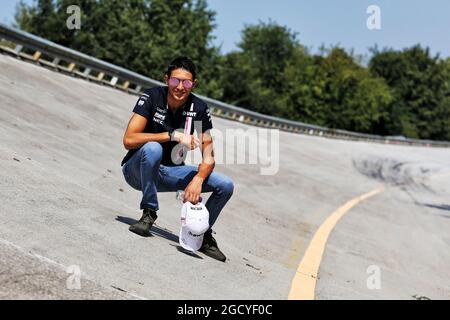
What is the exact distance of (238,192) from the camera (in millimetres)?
12414

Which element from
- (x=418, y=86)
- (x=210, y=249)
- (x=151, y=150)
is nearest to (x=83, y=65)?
(x=151, y=150)

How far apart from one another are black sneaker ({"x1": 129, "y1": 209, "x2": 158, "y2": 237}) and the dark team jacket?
1.59ft

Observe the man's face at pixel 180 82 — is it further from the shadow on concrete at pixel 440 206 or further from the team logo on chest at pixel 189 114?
the shadow on concrete at pixel 440 206

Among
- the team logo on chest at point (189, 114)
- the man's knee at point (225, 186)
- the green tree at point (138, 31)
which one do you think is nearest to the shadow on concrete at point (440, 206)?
the man's knee at point (225, 186)

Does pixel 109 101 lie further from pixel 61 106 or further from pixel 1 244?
pixel 1 244

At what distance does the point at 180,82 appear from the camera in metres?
5.91

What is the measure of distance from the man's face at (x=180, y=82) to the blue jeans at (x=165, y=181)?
540 mm

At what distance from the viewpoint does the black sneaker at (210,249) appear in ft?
19.6

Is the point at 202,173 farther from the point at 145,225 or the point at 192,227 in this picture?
the point at 145,225

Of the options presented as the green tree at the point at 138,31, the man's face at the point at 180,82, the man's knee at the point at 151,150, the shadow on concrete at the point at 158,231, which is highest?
the green tree at the point at 138,31

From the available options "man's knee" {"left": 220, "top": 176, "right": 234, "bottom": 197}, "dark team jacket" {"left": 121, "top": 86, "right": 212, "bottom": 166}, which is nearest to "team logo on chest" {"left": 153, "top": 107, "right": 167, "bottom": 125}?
"dark team jacket" {"left": 121, "top": 86, "right": 212, "bottom": 166}

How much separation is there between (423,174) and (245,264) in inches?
934

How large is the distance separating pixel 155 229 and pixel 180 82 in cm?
164
